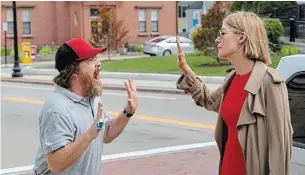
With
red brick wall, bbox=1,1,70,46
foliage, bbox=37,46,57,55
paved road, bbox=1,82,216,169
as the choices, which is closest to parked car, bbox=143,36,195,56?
foliage, bbox=37,46,57,55

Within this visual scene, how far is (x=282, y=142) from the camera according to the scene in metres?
2.98

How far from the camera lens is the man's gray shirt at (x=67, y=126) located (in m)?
3.17

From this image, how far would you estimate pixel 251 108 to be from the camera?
3.04 m

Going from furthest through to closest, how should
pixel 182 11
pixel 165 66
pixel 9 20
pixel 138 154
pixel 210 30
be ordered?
1. pixel 182 11
2. pixel 9 20
3. pixel 165 66
4. pixel 210 30
5. pixel 138 154

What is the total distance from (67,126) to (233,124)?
909 millimetres

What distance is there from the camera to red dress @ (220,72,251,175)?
10.3 ft

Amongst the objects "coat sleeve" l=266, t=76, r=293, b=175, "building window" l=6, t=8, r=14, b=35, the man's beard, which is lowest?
"coat sleeve" l=266, t=76, r=293, b=175

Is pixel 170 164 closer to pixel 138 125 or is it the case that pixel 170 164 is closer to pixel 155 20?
pixel 138 125

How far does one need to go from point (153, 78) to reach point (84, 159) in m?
19.1

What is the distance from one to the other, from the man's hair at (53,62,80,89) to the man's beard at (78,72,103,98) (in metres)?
0.04

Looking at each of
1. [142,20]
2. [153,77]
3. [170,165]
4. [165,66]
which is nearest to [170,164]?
[170,165]

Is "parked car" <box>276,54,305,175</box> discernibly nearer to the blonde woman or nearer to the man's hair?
the blonde woman

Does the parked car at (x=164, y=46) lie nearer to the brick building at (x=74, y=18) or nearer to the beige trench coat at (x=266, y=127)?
the brick building at (x=74, y=18)

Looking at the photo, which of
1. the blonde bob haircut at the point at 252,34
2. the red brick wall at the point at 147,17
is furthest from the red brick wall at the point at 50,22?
the blonde bob haircut at the point at 252,34
